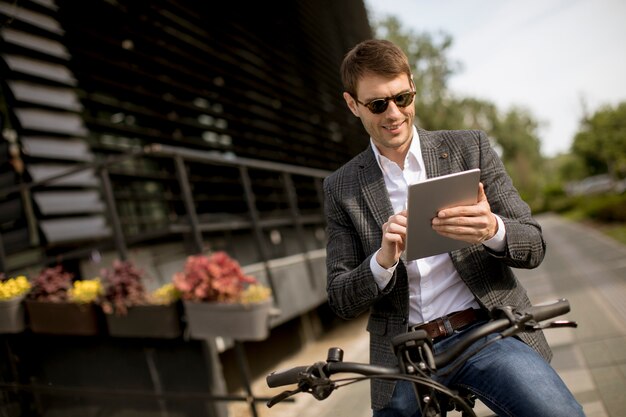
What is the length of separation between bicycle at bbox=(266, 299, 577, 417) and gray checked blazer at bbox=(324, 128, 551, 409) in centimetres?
27

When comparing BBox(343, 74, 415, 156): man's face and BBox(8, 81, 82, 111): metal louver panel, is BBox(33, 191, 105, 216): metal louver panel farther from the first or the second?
BBox(343, 74, 415, 156): man's face

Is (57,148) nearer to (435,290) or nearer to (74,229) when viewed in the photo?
(74,229)

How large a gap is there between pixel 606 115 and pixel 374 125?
Answer: 40.2 meters

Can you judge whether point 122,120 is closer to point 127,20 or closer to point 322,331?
point 127,20

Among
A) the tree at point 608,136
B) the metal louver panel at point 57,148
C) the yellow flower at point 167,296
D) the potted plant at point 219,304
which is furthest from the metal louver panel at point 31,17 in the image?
the tree at point 608,136

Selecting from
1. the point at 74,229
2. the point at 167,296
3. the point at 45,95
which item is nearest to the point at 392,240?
the point at 167,296

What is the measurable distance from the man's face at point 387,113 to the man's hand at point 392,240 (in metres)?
0.38

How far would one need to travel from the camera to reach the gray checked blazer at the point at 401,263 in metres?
1.76

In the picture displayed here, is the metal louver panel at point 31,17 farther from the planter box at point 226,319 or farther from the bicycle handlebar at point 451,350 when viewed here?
the bicycle handlebar at point 451,350

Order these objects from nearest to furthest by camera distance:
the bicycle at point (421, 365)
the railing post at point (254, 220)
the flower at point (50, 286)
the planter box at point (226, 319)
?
1. the bicycle at point (421, 365)
2. the planter box at point (226, 319)
3. the flower at point (50, 286)
4. the railing post at point (254, 220)

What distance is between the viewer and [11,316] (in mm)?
4152

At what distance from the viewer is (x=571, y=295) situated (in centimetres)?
660

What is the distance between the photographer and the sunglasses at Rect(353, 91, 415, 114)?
182 centimetres

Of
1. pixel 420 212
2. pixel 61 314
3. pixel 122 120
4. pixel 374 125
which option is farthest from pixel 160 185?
pixel 420 212
